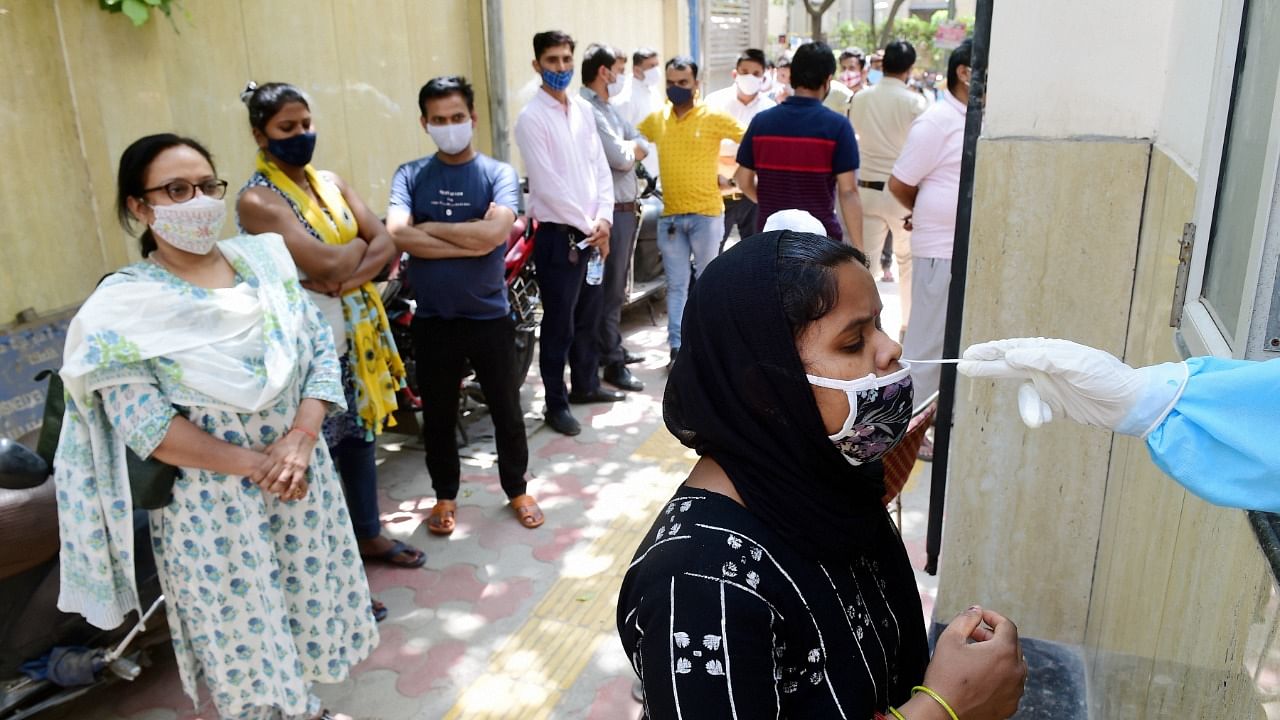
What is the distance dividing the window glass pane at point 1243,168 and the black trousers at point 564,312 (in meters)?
3.97

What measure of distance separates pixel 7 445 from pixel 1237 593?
10.2ft

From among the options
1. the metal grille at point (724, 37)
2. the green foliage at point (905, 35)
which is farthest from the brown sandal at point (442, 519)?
the green foliage at point (905, 35)

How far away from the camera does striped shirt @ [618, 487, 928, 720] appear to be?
1.28m

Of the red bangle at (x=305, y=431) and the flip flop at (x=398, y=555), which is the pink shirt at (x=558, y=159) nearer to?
the flip flop at (x=398, y=555)

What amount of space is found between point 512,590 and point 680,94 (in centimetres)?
368

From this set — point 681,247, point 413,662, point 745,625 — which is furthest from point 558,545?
point 745,625

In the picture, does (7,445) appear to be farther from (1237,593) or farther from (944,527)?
(1237,593)

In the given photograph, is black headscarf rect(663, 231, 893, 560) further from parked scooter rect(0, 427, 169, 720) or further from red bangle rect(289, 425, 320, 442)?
parked scooter rect(0, 427, 169, 720)

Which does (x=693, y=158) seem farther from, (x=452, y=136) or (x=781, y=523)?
(x=781, y=523)

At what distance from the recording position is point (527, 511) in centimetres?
458

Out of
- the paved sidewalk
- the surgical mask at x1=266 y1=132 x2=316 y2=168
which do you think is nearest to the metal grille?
the paved sidewalk

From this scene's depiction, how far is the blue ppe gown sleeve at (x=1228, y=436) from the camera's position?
43.4 inches

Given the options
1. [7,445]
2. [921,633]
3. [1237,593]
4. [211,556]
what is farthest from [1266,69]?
[7,445]

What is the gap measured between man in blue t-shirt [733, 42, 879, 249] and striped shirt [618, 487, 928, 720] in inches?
161
